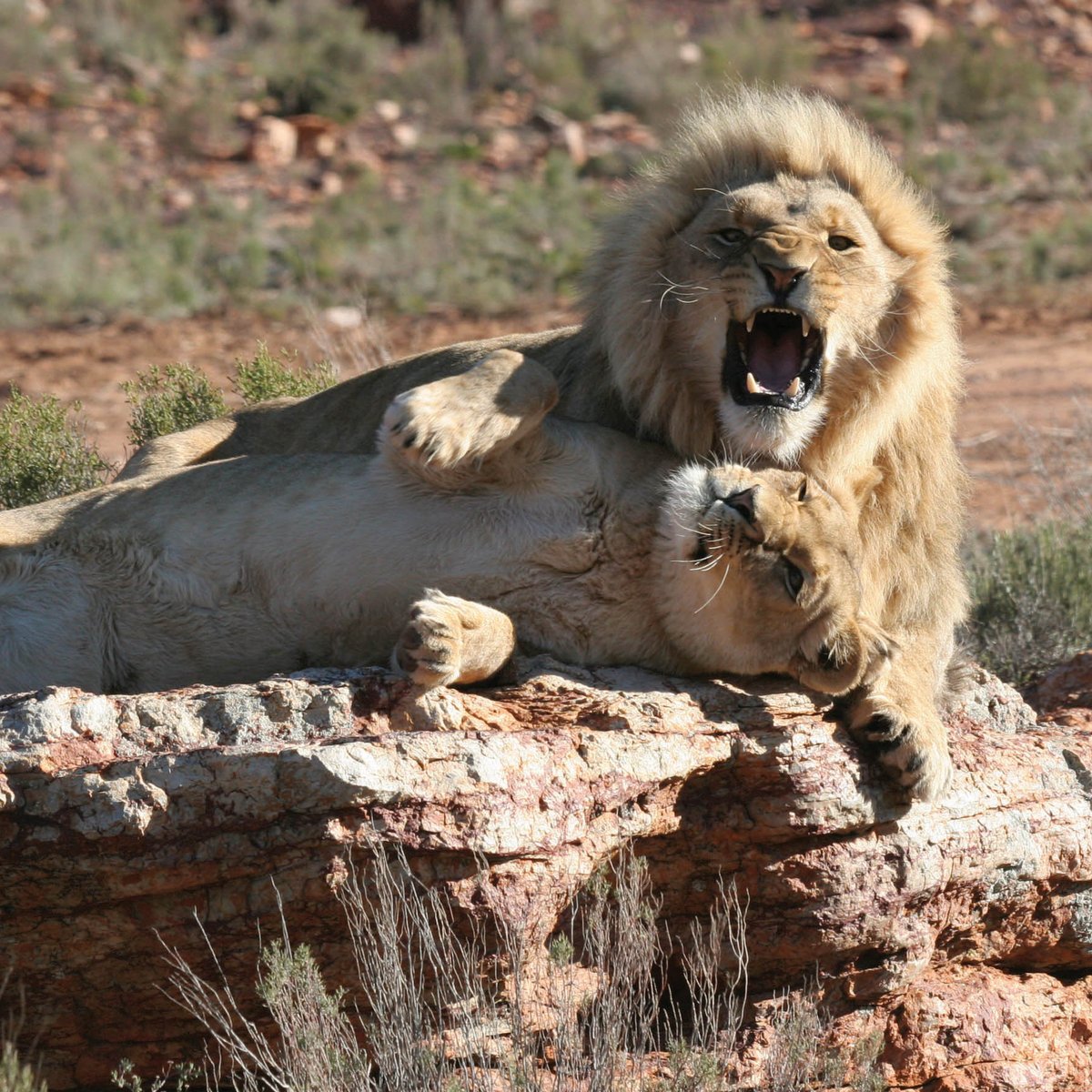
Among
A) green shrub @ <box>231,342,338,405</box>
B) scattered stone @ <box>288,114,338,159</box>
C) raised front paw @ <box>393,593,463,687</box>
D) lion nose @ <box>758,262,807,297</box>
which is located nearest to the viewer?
raised front paw @ <box>393,593,463,687</box>

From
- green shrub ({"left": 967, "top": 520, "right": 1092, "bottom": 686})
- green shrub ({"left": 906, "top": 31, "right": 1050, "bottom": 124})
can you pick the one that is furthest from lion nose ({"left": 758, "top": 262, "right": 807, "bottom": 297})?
green shrub ({"left": 906, "top": 31, "right": 1050, "bottom": 124})

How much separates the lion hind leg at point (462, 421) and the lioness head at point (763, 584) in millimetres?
472

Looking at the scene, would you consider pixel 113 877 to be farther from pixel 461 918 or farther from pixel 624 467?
pixel 624 467

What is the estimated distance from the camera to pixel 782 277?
4.72 meters

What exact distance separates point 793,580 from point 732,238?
1222 mm

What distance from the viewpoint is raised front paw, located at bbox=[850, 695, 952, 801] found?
4203 mm

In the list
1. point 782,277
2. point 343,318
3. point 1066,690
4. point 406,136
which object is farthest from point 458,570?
point 406,136

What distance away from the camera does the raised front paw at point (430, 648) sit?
3855 millimetres

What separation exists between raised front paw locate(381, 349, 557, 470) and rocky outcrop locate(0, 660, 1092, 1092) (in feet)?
2.01

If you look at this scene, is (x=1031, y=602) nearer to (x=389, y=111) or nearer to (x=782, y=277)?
(x=782, y=277)

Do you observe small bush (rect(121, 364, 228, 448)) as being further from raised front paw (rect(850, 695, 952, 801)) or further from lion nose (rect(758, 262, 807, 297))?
raised front paw (rect(850, 695, 952, 801))

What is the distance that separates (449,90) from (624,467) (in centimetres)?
1957

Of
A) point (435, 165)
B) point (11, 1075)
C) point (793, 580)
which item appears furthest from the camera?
point (435, 165)

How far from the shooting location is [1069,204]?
18.5 metres
